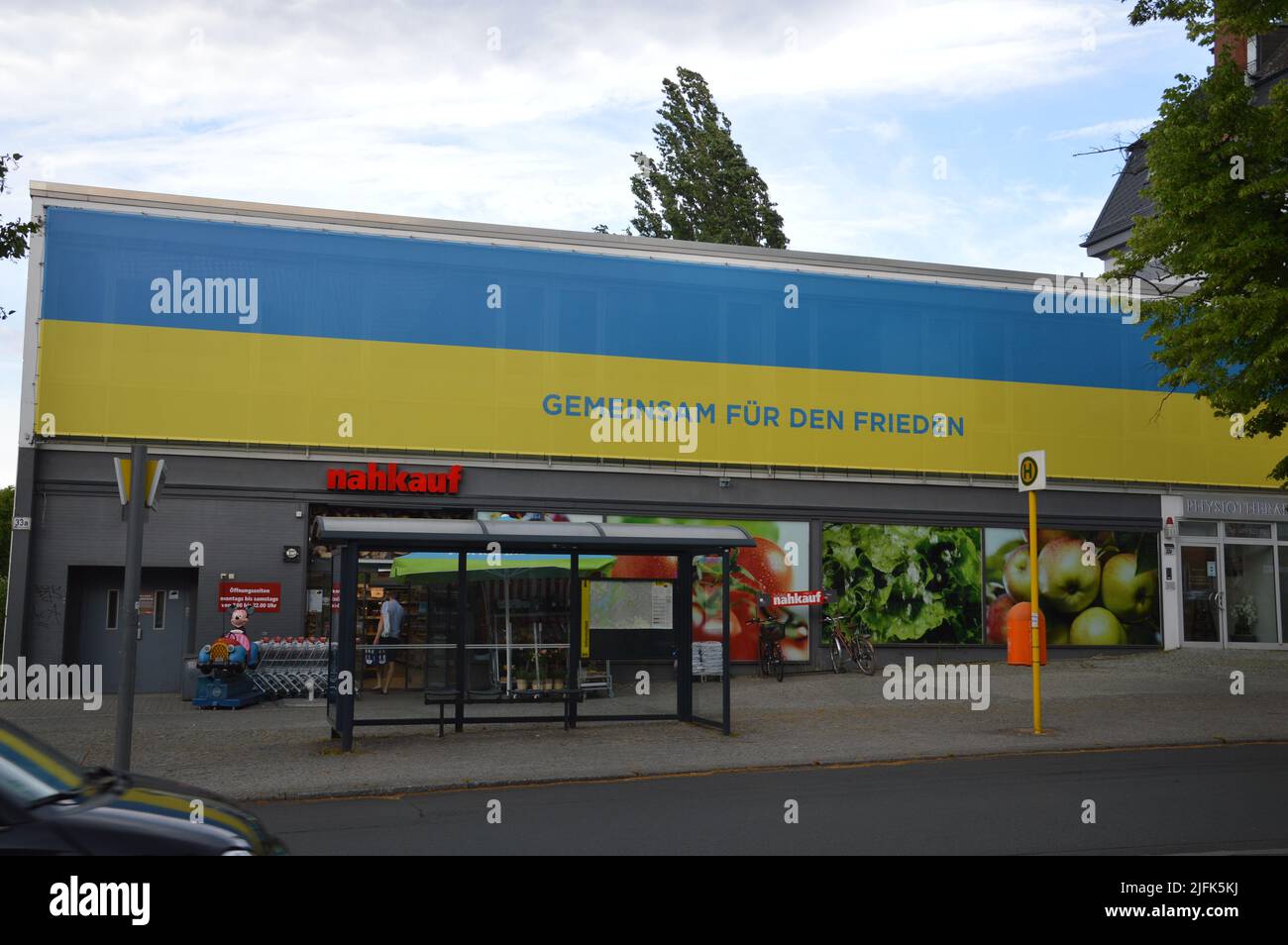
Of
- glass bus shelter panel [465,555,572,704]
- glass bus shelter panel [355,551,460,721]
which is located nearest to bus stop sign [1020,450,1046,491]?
glass bus shelter panel [465,555,572,704]

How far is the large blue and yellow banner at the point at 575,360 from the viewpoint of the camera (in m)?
21.6

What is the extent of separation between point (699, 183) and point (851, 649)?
86.6 feet

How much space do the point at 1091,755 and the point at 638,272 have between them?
1410cm

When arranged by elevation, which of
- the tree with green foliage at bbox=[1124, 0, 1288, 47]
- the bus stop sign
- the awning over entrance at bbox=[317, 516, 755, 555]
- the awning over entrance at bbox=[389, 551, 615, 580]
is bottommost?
the awning over entrance at bbox=[389, 551, 615, 580]

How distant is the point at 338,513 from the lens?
872 inches

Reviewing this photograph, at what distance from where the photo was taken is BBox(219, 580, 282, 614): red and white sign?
21359mm

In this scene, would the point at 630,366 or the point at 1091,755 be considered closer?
the point at 1091,755

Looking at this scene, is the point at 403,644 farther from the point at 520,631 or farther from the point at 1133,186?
the point at 1133,186

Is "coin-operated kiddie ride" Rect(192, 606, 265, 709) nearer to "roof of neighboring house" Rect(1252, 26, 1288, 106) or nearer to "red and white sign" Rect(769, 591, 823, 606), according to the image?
"red and white sign" Rect(769, 591, 823, 606)

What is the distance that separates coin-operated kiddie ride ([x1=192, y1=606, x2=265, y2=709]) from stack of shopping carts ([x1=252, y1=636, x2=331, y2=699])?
789 millimetres

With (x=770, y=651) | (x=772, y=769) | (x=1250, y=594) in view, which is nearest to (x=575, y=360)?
(x=770, y=651)
